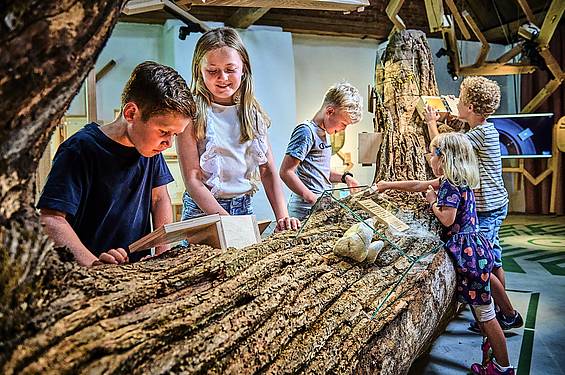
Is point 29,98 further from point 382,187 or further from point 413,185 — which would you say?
point 413,185

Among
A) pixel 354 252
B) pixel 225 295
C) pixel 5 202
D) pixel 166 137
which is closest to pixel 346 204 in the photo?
pixel 354 252

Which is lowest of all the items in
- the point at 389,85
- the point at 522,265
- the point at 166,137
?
the point at 522,265

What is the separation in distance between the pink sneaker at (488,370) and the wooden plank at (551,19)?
18.0 ft

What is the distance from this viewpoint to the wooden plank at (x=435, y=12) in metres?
4.73

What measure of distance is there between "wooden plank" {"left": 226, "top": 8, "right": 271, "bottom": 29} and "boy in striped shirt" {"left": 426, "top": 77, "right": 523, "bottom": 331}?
3586 mm

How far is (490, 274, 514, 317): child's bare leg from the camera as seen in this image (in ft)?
10.7

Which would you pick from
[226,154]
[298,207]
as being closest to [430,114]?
[298,207]

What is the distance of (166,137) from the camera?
1622 mm

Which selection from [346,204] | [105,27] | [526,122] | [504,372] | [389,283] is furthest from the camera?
[526,122]

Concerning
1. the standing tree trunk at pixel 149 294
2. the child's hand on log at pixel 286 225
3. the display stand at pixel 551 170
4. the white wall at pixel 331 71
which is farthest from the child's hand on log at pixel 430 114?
the display stand at pixel 551 170

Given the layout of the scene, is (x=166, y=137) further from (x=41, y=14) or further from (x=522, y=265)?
(x=522, y=265)

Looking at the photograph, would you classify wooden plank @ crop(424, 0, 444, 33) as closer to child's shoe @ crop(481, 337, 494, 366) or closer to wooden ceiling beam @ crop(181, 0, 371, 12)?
wooden ceiling beam @ crop(181, 0, 371, 12)

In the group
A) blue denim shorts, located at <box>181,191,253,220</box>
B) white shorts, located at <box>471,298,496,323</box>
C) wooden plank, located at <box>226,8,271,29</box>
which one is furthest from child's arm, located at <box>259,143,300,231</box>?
wooden plank, located at <box>226,8,271,29</box>

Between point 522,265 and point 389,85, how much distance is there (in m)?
2.71
